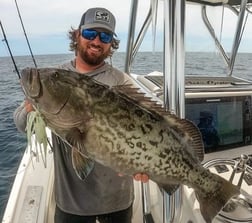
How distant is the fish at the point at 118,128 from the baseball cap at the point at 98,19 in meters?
0.66

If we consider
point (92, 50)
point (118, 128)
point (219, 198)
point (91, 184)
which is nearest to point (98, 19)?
point (92, 50)

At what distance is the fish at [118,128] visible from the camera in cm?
141

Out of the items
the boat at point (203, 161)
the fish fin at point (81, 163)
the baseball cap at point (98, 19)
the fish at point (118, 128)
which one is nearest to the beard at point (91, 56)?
the baseball cap at point (98, 19)

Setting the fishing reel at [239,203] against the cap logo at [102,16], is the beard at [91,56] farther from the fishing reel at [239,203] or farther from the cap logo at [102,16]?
the fishing reel at [239,203]

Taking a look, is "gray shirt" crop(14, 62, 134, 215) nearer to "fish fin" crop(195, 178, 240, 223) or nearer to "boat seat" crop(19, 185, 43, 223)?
"boat seat" crop(19, 185, 43, 223)

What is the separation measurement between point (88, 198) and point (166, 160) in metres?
0.81

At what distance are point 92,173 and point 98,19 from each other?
914 mm

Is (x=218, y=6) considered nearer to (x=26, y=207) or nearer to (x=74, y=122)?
(x=26, y=207)

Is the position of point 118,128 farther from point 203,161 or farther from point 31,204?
point 203,161

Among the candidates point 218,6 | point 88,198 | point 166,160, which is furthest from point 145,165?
point 218,6

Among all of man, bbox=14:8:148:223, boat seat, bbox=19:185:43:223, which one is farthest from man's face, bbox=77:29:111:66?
boat seat, bbox=19:185:43:223

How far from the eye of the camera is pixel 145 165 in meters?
1.56

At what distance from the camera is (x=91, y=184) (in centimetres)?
221

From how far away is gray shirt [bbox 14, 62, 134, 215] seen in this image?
7.11 ft
